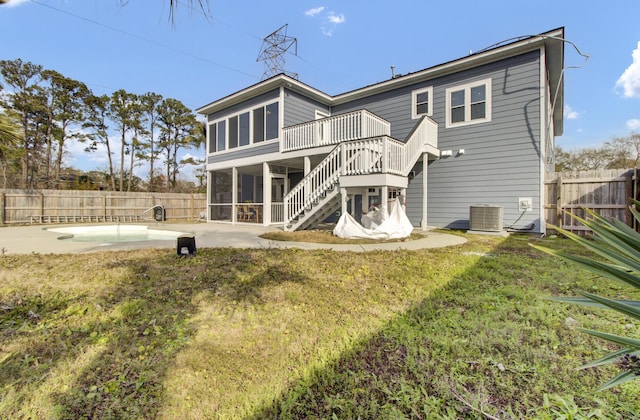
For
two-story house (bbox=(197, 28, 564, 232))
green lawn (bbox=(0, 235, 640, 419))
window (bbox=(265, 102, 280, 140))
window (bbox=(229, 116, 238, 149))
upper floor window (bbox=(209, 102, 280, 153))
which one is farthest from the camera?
window (bbox=(229, 116, 238, 149))

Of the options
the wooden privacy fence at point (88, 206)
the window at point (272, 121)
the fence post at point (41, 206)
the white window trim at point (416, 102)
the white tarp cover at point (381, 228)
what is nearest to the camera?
the white tarp cover at point (381, 228)

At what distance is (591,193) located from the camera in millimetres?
7855

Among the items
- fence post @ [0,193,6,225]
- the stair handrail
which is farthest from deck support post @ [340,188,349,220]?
fence post @ [0,193,6,225]

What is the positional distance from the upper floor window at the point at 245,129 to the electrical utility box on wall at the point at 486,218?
23.6 feet

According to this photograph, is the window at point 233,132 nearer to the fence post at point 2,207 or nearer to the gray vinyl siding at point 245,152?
the gray vinyl siding at point 245,152

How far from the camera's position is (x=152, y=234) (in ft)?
32.7

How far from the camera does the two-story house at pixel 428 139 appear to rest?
7930 mm

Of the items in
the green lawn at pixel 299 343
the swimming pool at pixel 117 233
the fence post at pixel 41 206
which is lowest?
the green lawn at pixel 299 343

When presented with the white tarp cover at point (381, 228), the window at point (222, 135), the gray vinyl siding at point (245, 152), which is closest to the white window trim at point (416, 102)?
the white tarp cover at point (381, 228)

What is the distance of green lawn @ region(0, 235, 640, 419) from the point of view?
171 centimetres

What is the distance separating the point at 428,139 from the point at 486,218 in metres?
2.84

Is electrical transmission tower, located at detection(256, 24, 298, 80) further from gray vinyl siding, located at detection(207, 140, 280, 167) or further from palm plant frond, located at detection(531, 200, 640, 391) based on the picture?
palm plant frond, located at detection(531, 200, 640, 391)

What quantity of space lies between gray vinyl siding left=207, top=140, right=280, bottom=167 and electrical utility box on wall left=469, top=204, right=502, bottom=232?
6.93 metres

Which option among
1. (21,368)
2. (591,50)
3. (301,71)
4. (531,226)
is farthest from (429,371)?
(301,71)
